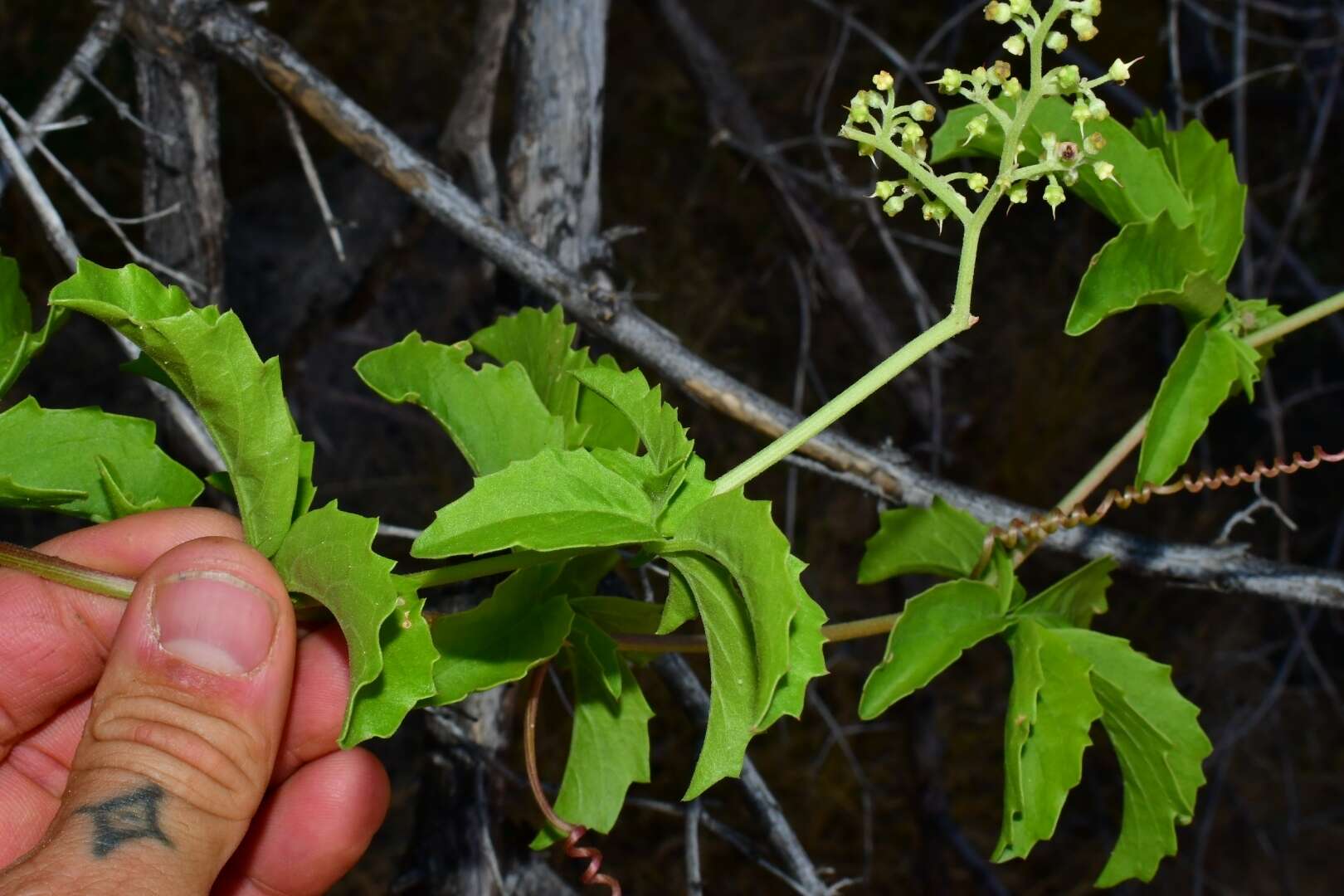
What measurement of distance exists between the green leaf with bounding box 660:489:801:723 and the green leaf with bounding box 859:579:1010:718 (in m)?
0.29

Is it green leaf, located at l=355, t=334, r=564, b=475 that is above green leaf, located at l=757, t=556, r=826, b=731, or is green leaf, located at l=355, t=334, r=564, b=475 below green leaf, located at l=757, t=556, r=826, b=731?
above

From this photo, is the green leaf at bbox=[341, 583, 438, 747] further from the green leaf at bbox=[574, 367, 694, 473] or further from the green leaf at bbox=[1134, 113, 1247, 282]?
the green leaf at bbox=[1134, 113, 1247, 282]

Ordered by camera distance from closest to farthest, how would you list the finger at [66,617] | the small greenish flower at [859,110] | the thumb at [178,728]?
the small greenish flower at [859,110], the thumb at [178,728], the finger at [66,617]

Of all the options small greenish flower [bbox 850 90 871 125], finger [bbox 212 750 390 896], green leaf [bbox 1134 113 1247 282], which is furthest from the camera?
finger [bbox 212 750 390 896]

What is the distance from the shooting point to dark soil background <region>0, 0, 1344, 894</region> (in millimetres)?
3830

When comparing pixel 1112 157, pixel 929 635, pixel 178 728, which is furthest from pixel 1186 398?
pixel 178 728

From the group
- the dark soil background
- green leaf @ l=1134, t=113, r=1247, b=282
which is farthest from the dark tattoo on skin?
the dark soil background

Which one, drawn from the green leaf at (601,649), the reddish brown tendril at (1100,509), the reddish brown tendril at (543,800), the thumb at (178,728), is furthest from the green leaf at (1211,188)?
the thumb at (178,728)

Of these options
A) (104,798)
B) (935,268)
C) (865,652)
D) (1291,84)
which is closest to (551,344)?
(104,798)

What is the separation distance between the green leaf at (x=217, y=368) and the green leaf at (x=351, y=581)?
0.16ft

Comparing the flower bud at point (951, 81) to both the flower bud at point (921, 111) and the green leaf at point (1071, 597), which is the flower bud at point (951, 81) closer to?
the flower bud at point (921, 111)

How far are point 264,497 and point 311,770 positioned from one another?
29.1 inches

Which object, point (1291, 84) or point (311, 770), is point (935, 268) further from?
point (311, 770)

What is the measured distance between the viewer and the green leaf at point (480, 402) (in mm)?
1182
